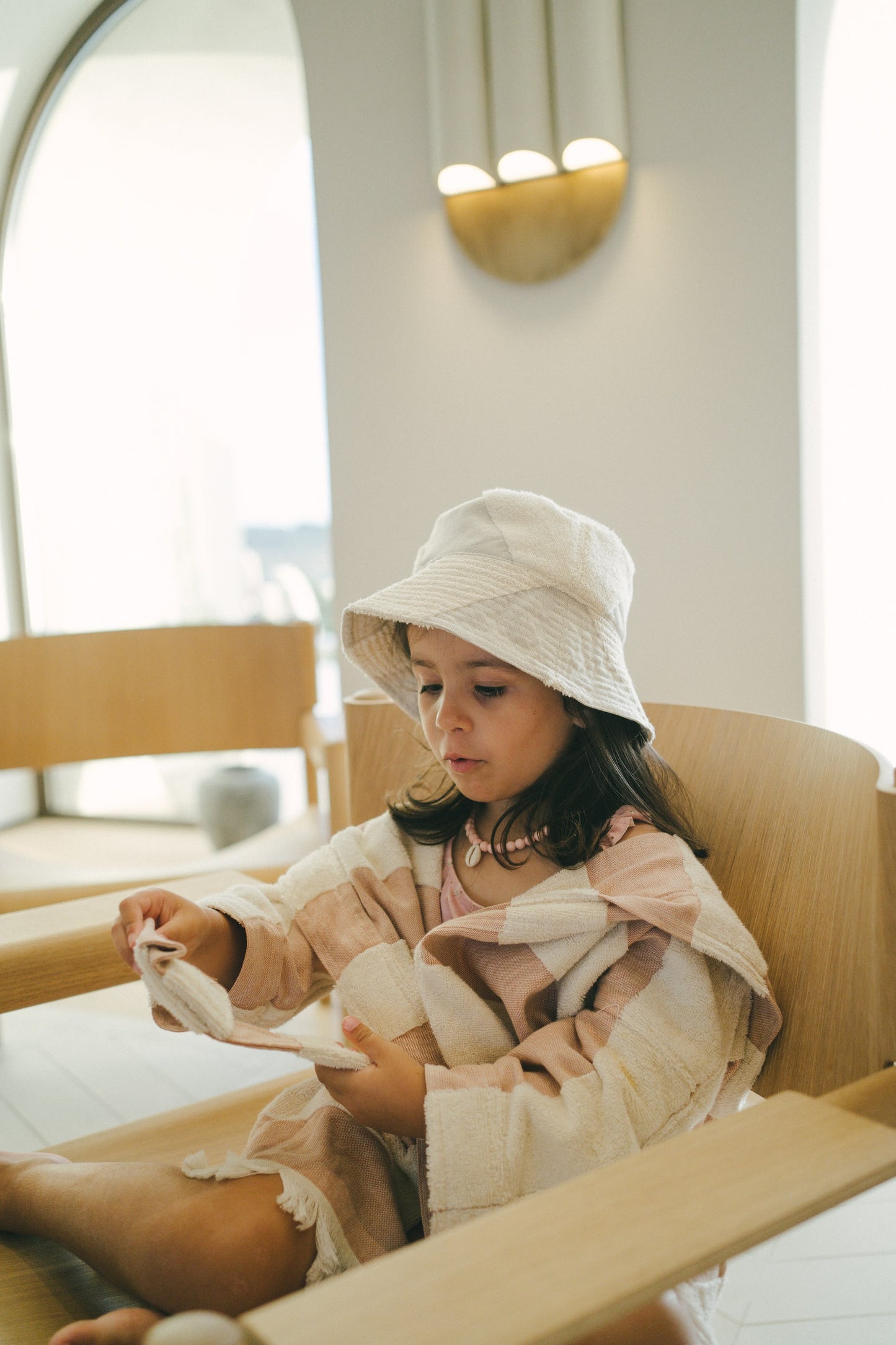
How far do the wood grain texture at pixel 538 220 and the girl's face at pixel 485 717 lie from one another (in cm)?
129

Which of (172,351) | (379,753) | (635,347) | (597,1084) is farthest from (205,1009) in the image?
(172,351)

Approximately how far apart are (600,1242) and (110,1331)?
36 centimetres

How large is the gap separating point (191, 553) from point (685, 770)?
261 centimetres

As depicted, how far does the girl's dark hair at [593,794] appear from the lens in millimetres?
855

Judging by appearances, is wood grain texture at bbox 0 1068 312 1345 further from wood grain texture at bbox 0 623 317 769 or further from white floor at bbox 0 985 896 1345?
wood grain texture at bbox 0 623 317 769

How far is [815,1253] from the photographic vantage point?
127 centimetres

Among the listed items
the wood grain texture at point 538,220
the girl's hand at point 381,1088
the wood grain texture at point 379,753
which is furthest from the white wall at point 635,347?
the girl's hand at point 381,1088

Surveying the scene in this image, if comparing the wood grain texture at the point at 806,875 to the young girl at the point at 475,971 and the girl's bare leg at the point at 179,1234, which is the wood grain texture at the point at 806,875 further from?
the girl's bare leg at the point at 179,1234

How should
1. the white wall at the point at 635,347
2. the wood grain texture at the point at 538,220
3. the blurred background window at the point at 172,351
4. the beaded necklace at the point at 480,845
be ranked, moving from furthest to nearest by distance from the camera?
the blurred background window at the point at 172,351 → the wood grain texture at the point at 538,220 → the white wall at the point at 635,347 → the beaded necklace at the point at 480,845

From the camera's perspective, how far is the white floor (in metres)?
1.15

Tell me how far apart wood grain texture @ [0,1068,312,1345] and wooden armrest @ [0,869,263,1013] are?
14cm

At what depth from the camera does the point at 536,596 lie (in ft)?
2.64

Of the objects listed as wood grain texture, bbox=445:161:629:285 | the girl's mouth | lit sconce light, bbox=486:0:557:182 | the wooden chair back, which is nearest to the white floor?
the girl's mouth

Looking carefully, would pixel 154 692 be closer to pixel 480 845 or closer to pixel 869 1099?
pixel 480 845
